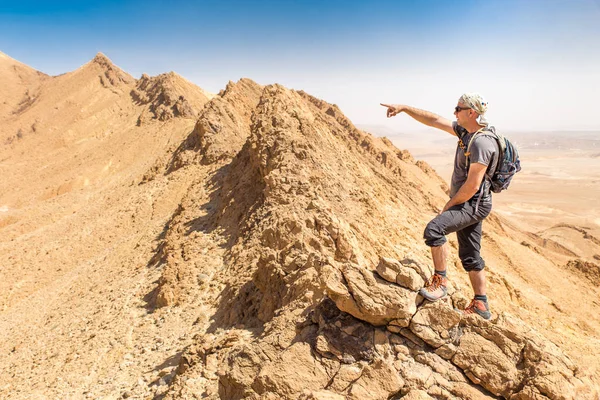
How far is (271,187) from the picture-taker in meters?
8.74

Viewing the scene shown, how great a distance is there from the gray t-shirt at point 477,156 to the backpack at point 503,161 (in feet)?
0.14

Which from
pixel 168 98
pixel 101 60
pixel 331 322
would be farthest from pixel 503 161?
pixel 101 60

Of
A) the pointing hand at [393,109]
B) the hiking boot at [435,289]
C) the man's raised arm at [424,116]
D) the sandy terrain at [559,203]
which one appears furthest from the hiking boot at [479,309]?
the sandy terrain at [559,203]

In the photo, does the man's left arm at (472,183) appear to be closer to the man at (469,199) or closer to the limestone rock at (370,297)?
the man at (469,199)

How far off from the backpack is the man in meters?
0.04

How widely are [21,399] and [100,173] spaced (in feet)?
69.5

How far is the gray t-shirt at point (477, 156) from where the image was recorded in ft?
11.3

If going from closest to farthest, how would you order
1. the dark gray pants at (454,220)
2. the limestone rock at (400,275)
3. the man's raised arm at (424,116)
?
1. the dark gray pants at (454,220)
2. the limestone rock at (400,275)
3. the man's raised arm at (424,116)

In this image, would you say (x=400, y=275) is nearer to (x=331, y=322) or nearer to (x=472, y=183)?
(x=331, y=322)

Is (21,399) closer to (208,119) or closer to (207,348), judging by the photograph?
(207,348)

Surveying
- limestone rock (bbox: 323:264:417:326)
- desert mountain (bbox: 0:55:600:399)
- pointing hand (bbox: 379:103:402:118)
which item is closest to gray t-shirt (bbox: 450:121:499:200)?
pointing hand (bbox: 379:103:402:118)

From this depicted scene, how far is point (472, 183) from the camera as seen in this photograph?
137 inches

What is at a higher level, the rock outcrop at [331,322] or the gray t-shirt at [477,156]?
the gray t-shirt at [477,156]

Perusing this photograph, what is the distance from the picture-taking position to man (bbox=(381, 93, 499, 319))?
3482 mm
